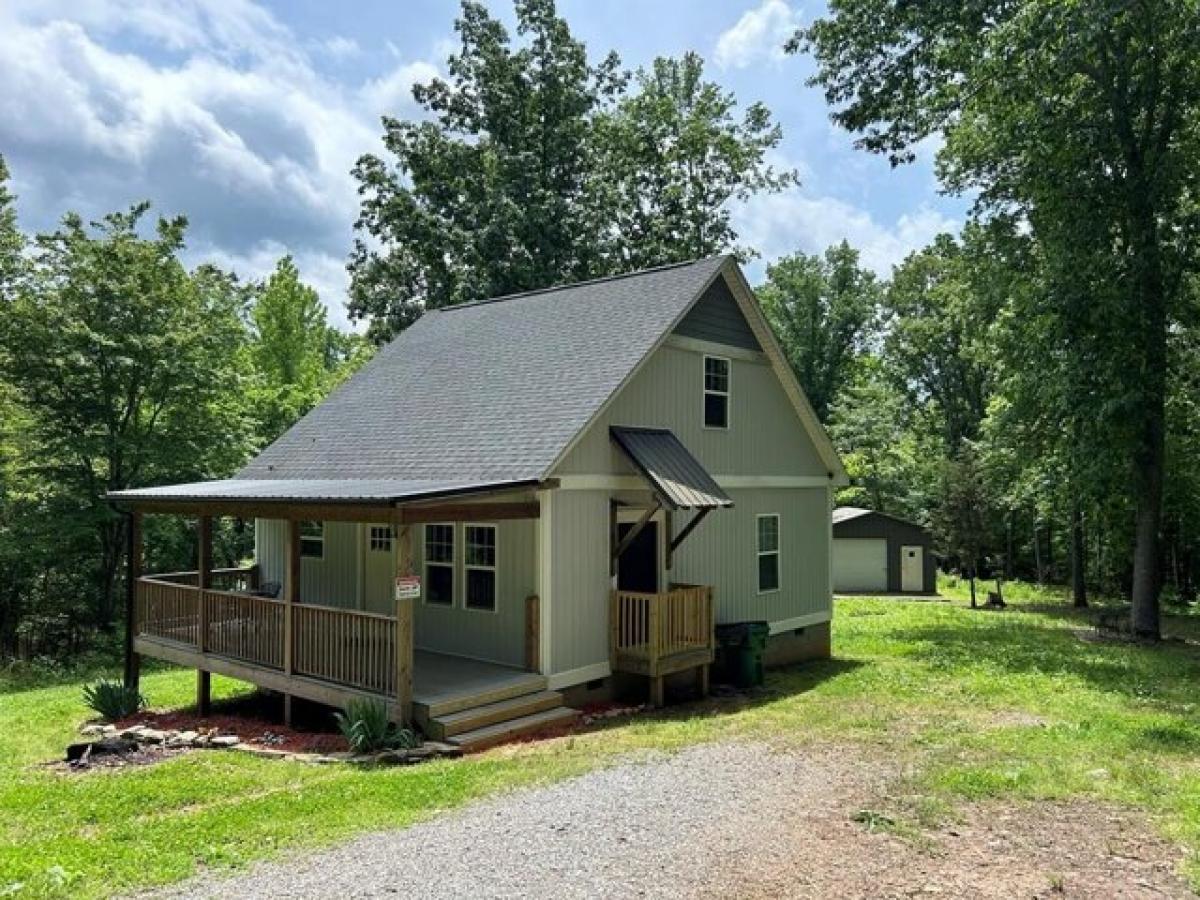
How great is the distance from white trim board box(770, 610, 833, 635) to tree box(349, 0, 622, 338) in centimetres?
1629

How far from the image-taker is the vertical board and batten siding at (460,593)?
11484 millimetres

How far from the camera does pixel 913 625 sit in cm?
2044

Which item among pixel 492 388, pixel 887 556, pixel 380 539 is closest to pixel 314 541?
pixel 380 539

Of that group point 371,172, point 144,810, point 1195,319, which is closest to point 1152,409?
point 1195,319

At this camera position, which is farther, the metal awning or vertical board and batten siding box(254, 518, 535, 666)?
vertical board and batten siding box(254, 518, 535, 666)

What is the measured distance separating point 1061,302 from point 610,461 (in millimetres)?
11270

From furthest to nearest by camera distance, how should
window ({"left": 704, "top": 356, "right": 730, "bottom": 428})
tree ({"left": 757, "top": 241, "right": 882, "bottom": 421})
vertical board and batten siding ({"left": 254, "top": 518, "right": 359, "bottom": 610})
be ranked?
tree ({"left": 757, "top": 241, "right": 882, "bottom": 421}), vertical board and batten siding ({"left": 254, "top": 518, "right": 359, "bottom": 610}), window ({"left": 704, "top": 356, "right": 730, "bottom": 428})

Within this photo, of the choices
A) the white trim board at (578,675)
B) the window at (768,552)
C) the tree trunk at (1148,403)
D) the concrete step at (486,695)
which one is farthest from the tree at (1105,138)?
the concrete step at (486,695)

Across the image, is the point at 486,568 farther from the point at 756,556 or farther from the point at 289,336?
the point at 289,336

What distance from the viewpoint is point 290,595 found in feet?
35.1

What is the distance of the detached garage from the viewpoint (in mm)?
30172

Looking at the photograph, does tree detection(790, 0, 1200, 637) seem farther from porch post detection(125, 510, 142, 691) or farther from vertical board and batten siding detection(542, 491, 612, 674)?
porch post detection(125, 510, 142, 691)

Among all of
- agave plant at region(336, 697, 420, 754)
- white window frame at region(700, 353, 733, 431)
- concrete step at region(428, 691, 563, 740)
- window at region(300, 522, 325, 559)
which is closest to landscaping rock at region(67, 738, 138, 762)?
agave plant at region(336, 697, 420, 754)

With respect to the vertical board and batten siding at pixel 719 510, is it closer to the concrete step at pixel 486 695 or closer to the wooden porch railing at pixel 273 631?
the concrete step at pixel 486 695
